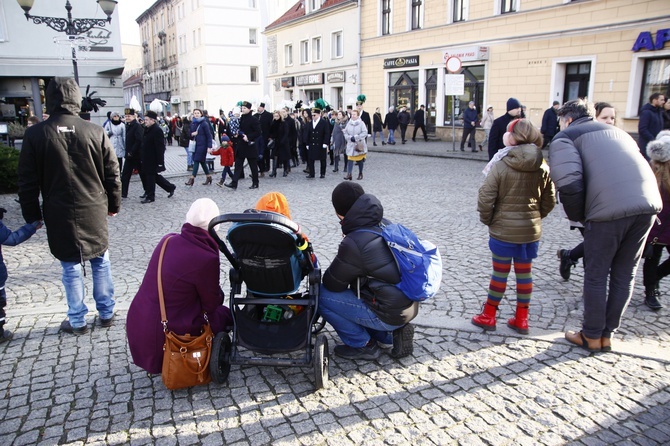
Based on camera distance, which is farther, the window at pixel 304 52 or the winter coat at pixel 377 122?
the window at pixel 304 52

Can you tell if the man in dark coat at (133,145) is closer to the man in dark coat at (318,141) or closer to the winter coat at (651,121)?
the man in dark coat at (318,141)

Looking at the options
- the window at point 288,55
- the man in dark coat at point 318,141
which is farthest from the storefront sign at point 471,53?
the window at point 288,55

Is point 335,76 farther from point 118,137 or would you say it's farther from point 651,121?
point 651,121

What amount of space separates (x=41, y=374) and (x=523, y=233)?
3757 mm

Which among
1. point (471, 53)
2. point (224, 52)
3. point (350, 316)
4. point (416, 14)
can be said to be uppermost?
point (224, 52)

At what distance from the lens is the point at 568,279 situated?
18.0 ft

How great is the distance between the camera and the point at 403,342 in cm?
379

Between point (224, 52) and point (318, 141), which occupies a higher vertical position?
point (224, 52)

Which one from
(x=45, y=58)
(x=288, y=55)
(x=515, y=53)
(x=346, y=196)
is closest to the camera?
(x=346, y=196)

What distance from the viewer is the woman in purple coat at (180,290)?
10.9 feet

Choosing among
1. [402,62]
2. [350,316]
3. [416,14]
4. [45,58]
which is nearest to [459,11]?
[416,14]

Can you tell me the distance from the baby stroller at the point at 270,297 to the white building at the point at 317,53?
77.5ft

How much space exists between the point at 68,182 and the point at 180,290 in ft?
5.00

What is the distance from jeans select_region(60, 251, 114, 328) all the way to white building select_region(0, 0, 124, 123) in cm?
1769
